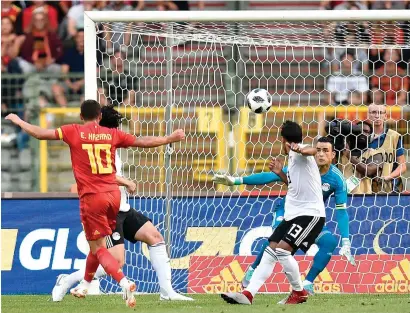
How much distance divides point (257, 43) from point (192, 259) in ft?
8.31

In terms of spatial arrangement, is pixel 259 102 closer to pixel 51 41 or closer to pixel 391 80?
pixel 391 80

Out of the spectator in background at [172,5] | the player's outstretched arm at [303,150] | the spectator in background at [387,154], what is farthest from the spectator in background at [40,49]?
the player's outstretched arm at [303,150]

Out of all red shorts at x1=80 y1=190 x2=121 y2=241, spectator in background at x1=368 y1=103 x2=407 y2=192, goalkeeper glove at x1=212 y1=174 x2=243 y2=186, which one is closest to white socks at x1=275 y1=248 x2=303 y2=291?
goalkeeper glove at x1=212 y1=174 x2=243 y2=186

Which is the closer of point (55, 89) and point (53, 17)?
point (55, 89)

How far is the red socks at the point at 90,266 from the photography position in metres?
8.77

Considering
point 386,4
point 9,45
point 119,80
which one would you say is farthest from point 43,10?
point 386,4

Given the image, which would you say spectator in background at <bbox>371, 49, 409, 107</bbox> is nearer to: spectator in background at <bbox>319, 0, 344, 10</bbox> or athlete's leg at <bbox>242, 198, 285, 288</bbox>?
spectator in background at <bbox>319, 0, 344, 10</bbox>

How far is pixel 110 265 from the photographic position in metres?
8.12

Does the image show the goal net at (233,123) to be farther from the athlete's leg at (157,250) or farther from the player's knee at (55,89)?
the player's knee at (55,89)

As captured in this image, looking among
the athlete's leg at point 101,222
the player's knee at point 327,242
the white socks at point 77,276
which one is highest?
the athlete's leg at point 101,222

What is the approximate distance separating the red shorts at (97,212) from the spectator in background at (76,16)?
731 centimetres

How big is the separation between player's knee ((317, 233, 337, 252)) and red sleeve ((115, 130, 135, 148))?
2.69 meters

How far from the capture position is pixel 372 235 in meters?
11.2

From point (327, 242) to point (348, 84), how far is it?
156 inches
